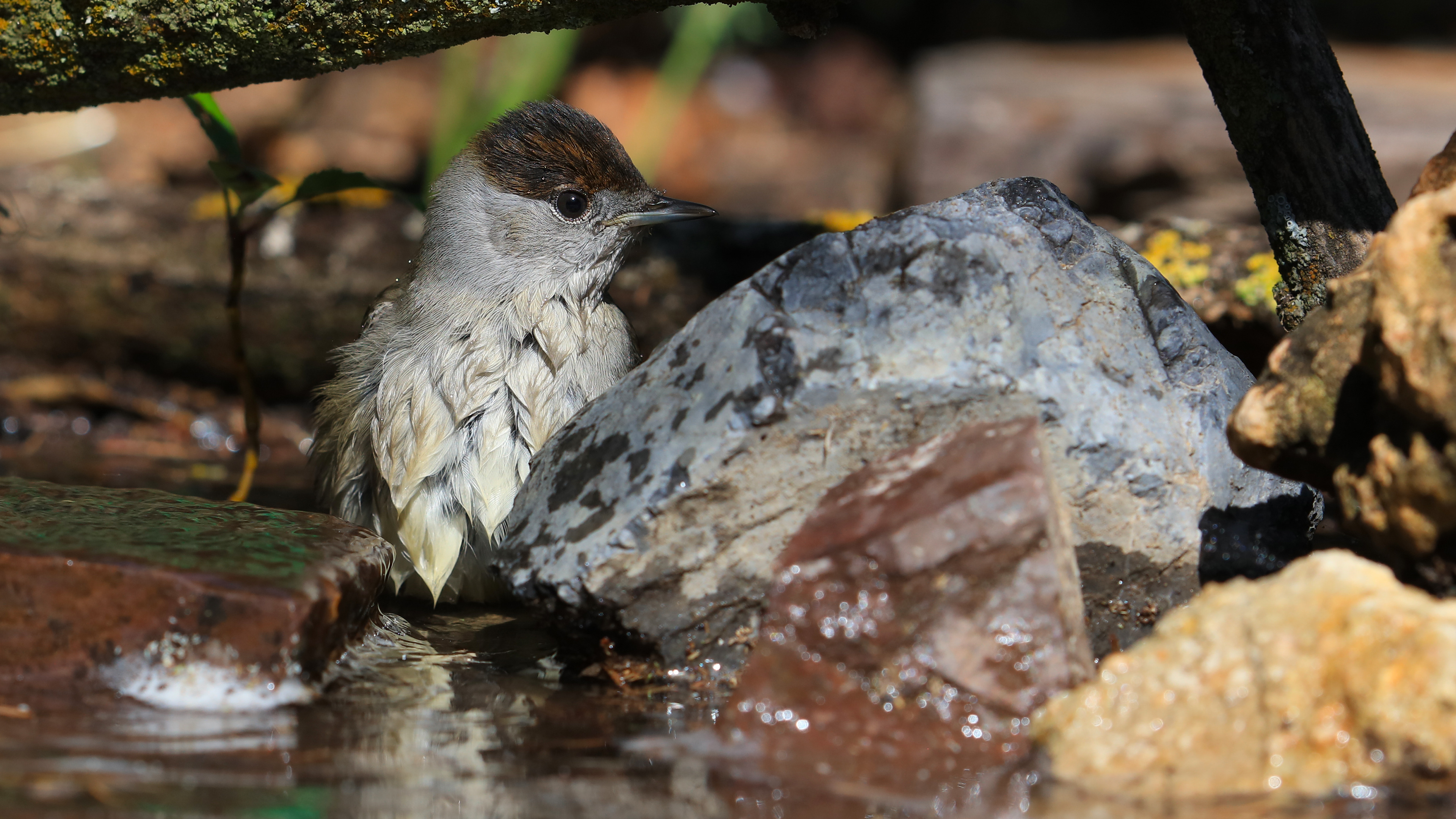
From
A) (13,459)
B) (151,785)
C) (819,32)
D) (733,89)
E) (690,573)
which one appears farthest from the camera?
(733,89)

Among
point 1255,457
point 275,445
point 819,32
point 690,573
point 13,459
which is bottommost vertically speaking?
point 275,445

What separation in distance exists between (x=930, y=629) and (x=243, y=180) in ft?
10.7

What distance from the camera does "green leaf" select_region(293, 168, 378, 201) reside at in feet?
14.0

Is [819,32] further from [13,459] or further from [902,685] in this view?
[13,459]

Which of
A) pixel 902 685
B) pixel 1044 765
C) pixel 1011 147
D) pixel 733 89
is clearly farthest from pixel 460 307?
pixel 733 89

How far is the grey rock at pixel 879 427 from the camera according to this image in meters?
2.80

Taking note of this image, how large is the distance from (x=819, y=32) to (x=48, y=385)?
4.69 metres

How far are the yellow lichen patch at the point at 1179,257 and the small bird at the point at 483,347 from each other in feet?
6.72

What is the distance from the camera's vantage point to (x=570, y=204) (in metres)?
4.25

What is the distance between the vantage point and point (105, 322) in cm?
598

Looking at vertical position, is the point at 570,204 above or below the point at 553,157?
below

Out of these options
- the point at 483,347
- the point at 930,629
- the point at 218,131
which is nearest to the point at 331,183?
the point at 218,131

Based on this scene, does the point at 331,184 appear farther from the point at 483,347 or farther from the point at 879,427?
the point at 879,427

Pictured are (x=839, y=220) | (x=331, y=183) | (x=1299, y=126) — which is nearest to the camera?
(x=1299, y=126)
